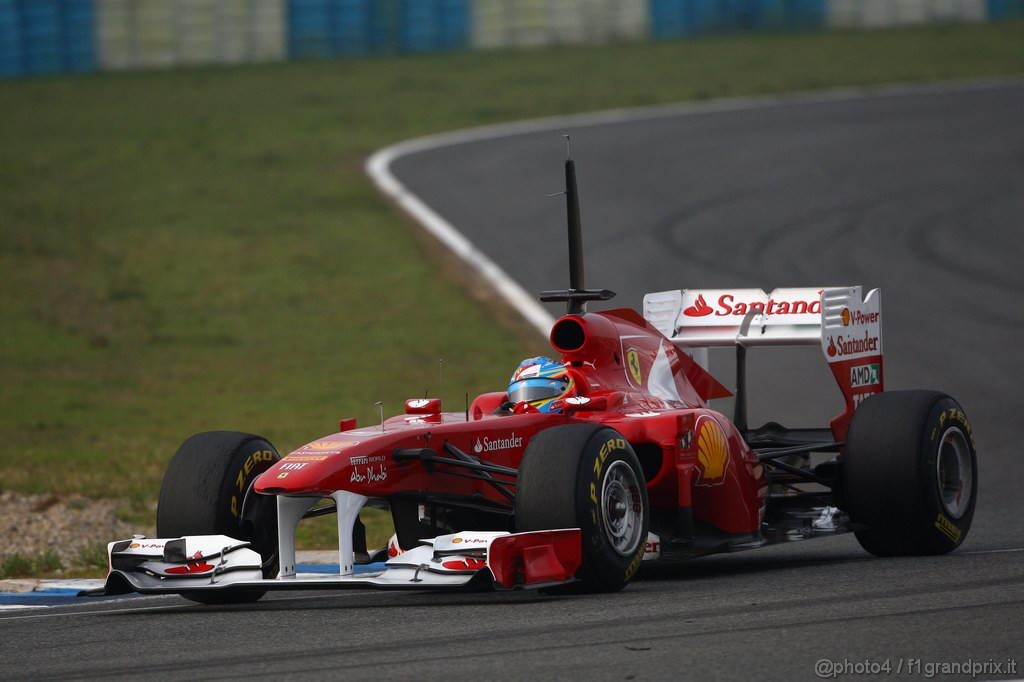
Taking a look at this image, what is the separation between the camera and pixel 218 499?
30.6 ft

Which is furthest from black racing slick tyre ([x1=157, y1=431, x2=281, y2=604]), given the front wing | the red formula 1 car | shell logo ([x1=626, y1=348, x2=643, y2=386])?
shell logo ([x1=626, y1=348, x2=643, y2=386])

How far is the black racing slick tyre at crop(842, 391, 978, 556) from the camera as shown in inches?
409

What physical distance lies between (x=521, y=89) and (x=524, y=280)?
54.0ft

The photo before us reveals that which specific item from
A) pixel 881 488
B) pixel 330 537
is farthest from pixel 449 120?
pixel 881 488

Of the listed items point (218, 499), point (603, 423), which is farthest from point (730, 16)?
point (218, 499)

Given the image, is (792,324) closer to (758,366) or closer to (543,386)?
(543,386)

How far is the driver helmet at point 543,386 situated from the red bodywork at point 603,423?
0.08 meters

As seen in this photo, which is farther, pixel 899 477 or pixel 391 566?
pixel 899 477

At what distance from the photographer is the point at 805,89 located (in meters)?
37.9

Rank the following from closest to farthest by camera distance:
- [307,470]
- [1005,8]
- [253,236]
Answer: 1. [307,470]
2. [253,236]
3. [1005,8]

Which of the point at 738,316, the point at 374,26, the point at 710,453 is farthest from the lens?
the point at 374,26

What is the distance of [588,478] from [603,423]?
1.21 metres

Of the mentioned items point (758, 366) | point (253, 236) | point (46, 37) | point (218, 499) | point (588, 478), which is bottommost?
point (758, 366)

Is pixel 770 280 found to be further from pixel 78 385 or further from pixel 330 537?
pixel 330 537
